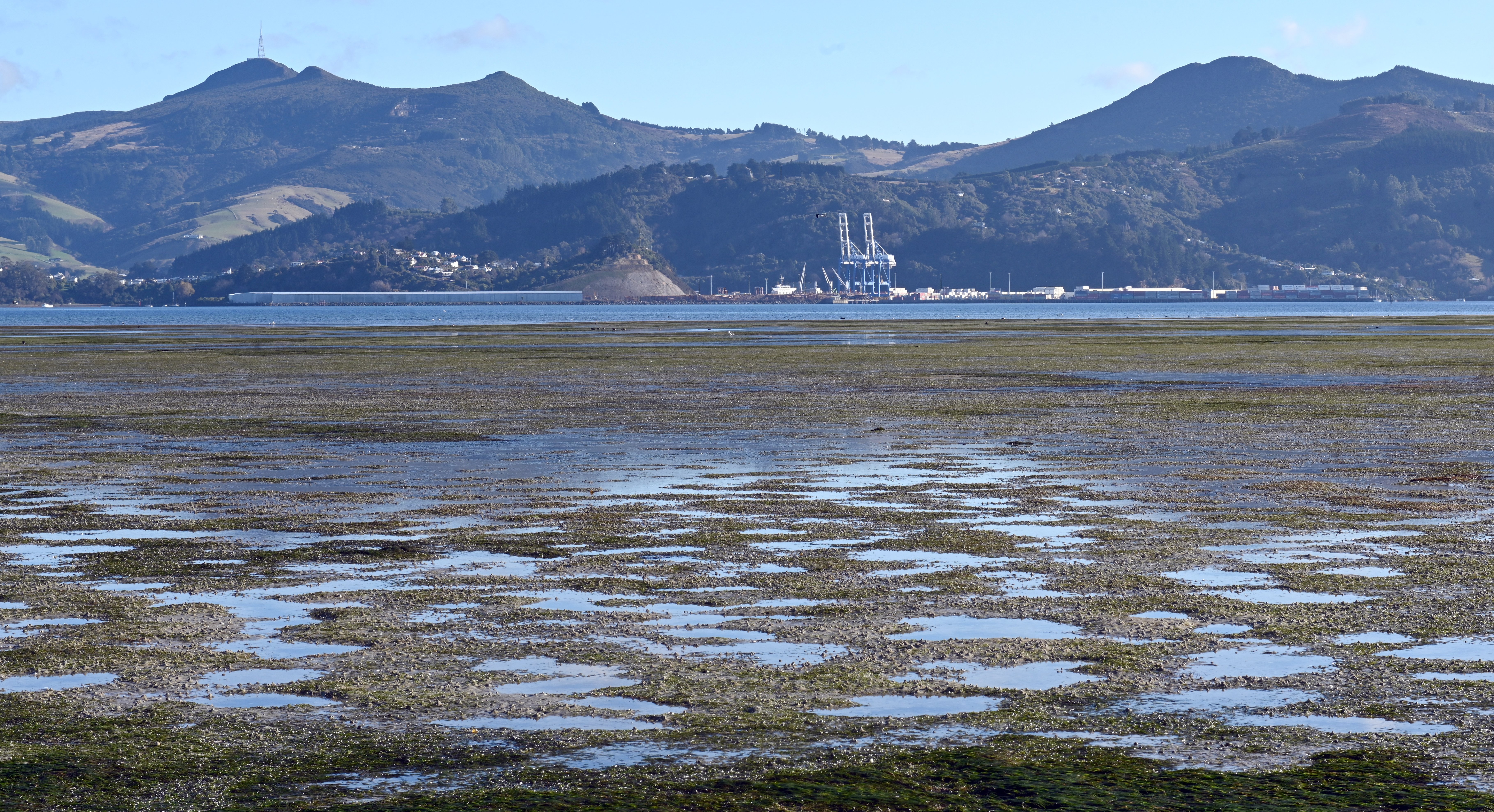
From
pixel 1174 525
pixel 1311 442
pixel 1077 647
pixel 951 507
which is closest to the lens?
pixel 1077 647

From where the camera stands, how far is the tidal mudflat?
26.7 ft

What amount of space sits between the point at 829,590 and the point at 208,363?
52204 mm

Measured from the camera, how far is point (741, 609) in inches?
488

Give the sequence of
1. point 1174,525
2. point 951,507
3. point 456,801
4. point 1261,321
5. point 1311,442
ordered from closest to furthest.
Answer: point 456,801, point 1174,525, point 951,507, point 1311,442, point 1261,321

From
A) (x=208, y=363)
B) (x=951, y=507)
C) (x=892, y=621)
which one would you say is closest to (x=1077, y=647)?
(x=892, y=621)

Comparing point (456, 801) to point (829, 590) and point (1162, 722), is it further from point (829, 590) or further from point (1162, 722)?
point (829, 590)

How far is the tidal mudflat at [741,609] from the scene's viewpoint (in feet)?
26.7

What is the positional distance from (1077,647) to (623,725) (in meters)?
3.48

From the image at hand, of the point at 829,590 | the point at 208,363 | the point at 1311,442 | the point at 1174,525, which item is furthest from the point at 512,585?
the point at 208,363

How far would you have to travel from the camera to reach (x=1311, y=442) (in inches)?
1033

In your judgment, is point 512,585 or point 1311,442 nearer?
point 512,585

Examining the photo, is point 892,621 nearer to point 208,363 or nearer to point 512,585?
point 512,585

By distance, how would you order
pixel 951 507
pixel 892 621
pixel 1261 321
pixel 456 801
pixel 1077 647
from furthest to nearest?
pixel 1261 321, pixel 951 507, pixel 892 621, pixel 1077 647, pixel 456 801

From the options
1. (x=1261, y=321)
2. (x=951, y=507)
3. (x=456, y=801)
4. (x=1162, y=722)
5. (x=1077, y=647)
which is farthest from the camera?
(x=1261, y=321)
